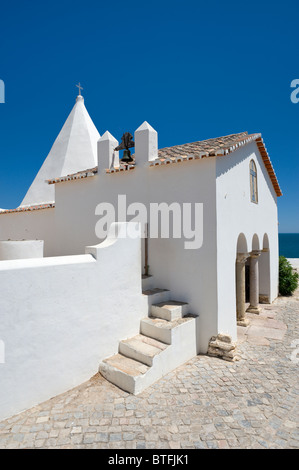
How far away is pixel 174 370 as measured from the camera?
255 inches

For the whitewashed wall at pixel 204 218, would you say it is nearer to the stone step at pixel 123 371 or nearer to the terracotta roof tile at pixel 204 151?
the terracotta roof tile at pixel 204 151

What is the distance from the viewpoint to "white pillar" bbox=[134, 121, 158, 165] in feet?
27.3

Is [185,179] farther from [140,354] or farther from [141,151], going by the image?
[140,354]

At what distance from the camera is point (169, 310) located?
23.2 ft

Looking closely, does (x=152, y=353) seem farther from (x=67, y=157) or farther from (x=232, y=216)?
(x=67, y=157)

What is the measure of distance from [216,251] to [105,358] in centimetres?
381

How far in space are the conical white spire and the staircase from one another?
9.24m

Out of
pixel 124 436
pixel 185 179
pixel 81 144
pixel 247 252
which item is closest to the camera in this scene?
Answer: pixel 124 436

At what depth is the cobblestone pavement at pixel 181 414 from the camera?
423cm

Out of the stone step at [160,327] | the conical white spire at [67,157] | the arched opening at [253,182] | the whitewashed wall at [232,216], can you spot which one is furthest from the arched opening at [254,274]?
the conical white spire at [67,157]

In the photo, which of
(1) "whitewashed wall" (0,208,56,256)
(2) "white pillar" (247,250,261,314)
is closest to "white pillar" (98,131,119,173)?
(1) "whitewashed wall" (0,208,56,256)

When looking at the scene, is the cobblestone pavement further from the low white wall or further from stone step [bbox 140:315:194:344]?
the low white wall
